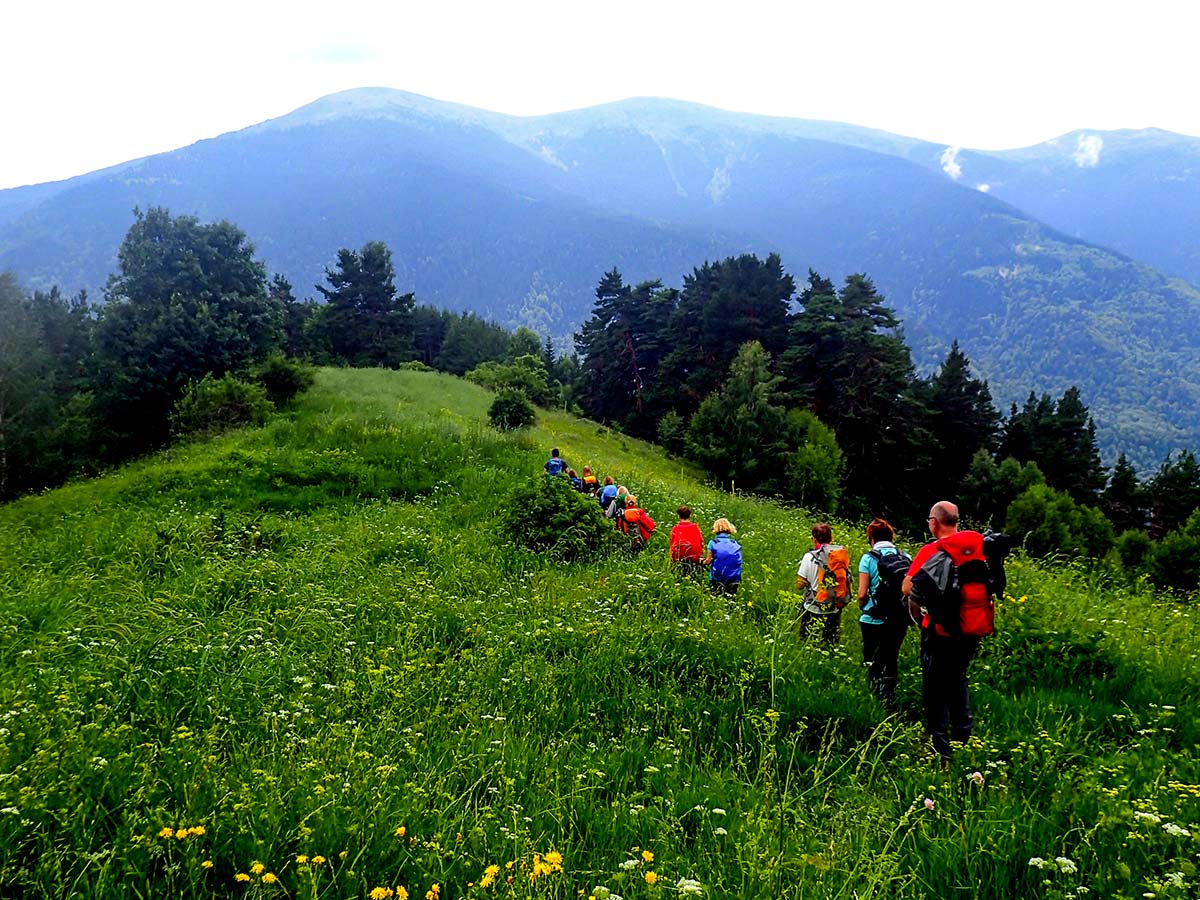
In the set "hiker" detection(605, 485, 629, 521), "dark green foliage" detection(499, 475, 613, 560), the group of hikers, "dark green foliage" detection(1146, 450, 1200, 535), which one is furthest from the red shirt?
"dark green foliage" detection(1146, 450, 1200, 535)

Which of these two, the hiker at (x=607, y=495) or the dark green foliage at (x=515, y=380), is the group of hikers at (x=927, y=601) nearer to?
the hiker at (x=607, y=495)

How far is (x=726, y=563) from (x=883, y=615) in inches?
109

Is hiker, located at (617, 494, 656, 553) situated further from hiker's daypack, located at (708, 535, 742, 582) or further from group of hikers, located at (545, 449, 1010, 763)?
group of hikers, located at (545, 449, 1010, 763)

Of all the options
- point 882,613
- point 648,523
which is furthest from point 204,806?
point 648,523

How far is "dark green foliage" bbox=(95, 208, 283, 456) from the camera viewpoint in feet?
87.6

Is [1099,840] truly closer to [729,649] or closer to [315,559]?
[729,649]

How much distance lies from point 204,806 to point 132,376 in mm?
29324

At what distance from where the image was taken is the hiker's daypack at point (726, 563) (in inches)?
345

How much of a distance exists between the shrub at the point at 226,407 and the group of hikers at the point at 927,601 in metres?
18.2

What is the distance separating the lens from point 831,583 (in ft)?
24.3

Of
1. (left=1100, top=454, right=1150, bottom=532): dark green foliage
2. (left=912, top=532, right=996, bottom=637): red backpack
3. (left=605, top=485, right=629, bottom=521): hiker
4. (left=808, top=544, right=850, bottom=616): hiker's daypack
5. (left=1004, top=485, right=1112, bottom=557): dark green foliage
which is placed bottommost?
(left=1100, top=454, right=1150, bottom=532): dark green foliage

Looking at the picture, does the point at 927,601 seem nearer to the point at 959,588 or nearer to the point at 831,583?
the point at 959,588

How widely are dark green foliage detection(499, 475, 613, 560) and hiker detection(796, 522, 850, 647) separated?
3.94 meters

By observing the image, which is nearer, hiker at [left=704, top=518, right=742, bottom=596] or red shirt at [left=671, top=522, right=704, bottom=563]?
hiker at [left=704, top=518, right=742, bottom=596]
